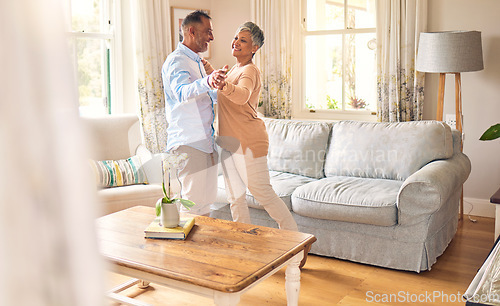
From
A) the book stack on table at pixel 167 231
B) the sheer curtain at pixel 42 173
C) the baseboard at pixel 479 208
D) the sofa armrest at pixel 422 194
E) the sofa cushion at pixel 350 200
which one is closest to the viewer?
A: the sheer curtain at pixel 42 173

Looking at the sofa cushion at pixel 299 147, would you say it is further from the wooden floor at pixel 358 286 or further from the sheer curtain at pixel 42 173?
the sheer curtain at pixel 42 173

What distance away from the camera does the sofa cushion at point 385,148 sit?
3645 mm

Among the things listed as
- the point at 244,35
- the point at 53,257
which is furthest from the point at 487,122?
the point at 53,257

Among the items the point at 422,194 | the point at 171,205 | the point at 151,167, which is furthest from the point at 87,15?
the point at 422,194

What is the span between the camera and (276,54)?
5.20 metres

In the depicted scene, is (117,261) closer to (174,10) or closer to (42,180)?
(42,180)

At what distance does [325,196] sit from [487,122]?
1839 millimetres

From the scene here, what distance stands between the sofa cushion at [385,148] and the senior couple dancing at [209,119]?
3.41 feet

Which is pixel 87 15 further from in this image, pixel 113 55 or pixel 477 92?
pixel 477 92

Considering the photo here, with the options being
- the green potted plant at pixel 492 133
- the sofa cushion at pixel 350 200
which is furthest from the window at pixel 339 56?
the green potted plant at pixel 492 133

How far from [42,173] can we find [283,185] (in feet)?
→ 11.1

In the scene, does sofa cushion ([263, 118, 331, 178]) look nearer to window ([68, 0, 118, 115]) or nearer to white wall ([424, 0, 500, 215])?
→ white wall ([424, 0, 500, 215])

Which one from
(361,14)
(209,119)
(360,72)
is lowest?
(209,119)

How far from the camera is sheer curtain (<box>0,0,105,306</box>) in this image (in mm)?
367
